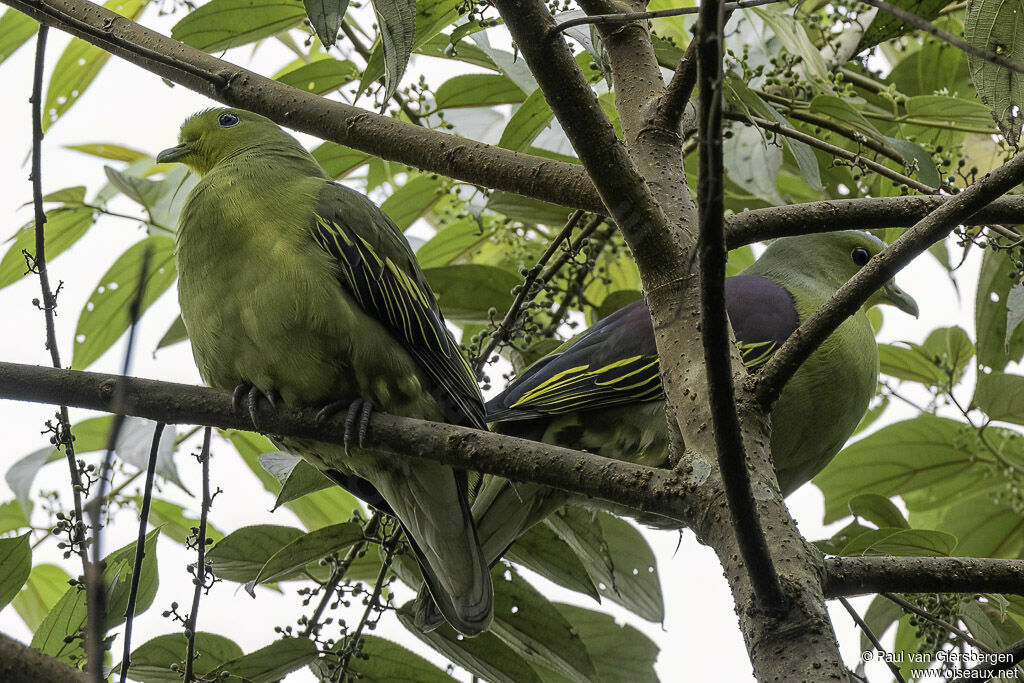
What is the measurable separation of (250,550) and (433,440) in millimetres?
1105

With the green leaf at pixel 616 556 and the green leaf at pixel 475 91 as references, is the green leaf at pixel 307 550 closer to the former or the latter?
the green leaf at pixel 616 556

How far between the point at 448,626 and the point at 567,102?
57.3 inches

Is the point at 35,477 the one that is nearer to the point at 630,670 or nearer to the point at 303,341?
the point at 303,341

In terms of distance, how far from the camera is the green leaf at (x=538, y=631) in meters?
2.42

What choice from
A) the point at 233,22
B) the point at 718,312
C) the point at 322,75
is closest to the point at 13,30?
the point at 233,22

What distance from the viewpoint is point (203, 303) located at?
2521 millimetres

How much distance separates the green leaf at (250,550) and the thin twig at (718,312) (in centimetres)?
156

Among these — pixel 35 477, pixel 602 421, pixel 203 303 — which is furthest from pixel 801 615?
pixel 35 477

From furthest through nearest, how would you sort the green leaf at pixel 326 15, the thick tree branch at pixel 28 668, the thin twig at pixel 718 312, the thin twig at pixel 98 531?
the green leaf at pixel 326 15, the thick tree branch at pixel 28 668, the thin twig at pixel 718 312, the thin twig at pixel 98 531

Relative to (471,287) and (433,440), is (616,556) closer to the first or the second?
(471,287)

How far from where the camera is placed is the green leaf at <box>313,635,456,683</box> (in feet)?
7.65

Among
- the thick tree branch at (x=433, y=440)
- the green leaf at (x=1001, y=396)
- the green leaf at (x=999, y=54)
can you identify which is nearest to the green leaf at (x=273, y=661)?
the thick tree branch at (x=433, y=440)

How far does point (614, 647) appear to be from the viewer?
8.87 feet

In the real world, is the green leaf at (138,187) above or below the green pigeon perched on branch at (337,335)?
above
